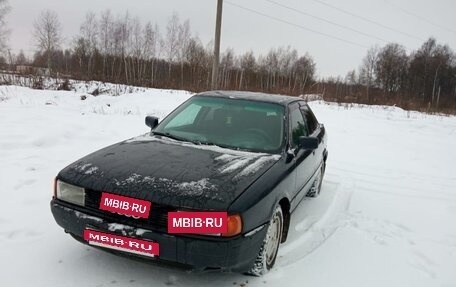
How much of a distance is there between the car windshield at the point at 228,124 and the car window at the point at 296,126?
0.53 feet

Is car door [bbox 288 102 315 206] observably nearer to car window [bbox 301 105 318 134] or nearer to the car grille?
car window [bbox 301 105 318 134]

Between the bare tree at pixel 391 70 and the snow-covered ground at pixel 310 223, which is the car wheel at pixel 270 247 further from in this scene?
the bare tree at pixel 391 70

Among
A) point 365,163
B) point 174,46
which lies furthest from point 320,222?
point 174,46

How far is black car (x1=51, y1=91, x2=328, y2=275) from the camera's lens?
2.33 meters

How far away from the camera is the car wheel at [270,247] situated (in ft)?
9.05

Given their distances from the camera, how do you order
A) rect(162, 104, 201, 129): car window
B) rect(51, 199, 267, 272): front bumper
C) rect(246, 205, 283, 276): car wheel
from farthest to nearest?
rect(162, 104, 201, 129): car window
rect(246, 205, 283, 276): car wheel
rect(51, 199, 267, 272): front bumper

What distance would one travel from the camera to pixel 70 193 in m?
2.71

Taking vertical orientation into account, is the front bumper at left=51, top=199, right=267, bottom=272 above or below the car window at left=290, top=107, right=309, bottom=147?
below

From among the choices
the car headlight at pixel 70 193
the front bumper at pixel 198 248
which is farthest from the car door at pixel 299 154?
the car headlight at pixel 70 193

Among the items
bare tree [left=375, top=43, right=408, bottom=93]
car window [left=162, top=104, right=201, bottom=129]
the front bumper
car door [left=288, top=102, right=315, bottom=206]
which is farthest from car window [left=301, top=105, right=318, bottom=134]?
bare tree [left=375, top=43, right=408, bottom=93]

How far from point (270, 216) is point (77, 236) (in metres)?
1.51

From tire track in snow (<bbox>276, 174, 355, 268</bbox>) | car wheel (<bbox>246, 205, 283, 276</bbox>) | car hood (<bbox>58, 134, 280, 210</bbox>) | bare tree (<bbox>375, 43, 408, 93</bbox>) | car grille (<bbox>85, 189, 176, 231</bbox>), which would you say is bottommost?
tire track in snow (<bbox>276, 174, 355, 268</bbox>)

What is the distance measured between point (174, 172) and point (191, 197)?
37 cm

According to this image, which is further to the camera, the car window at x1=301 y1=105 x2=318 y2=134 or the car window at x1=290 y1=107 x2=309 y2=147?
the car window at x1=301 y1=105 x2=318 y2=134
